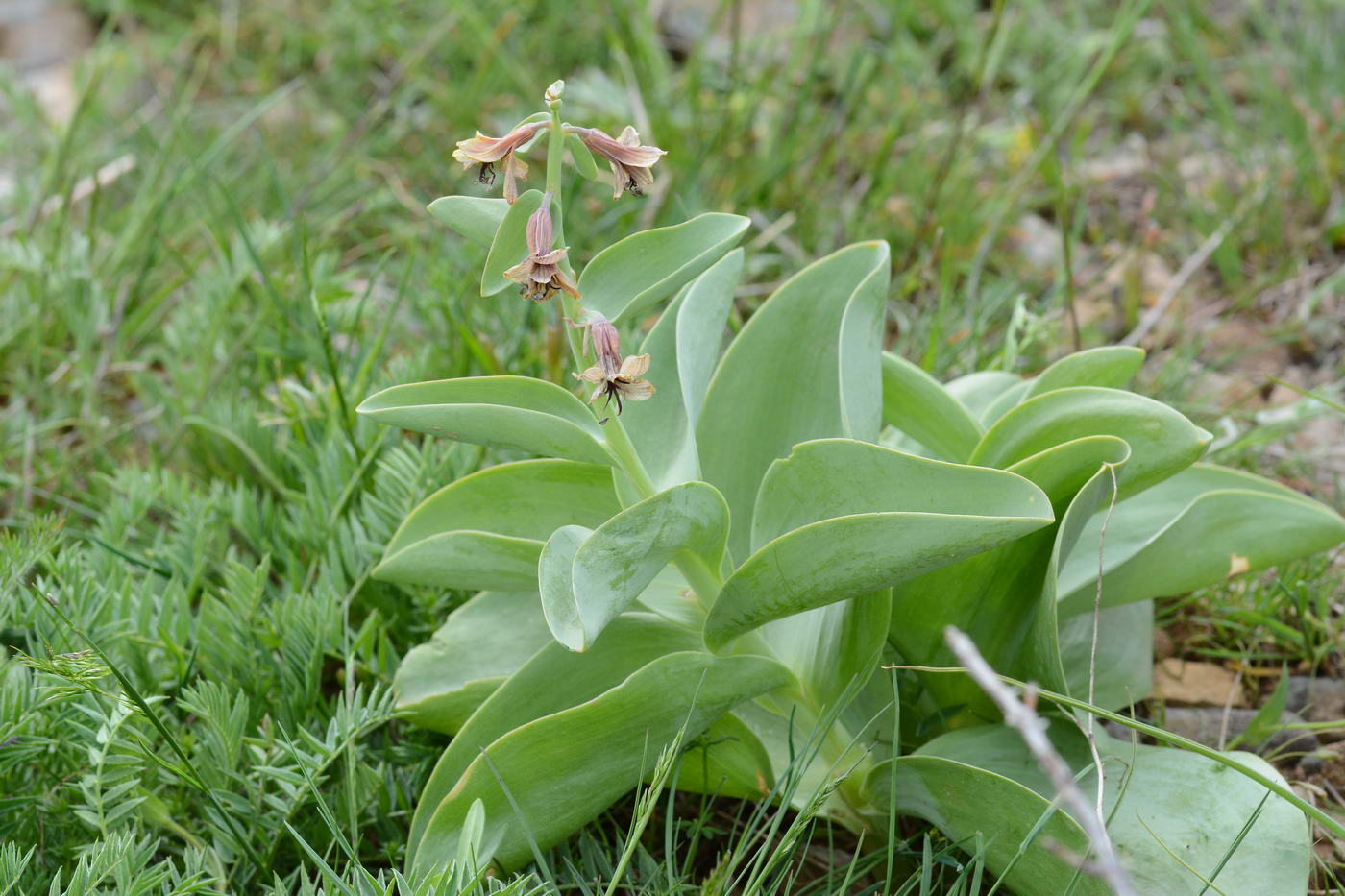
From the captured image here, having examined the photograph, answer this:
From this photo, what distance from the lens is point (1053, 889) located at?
1.08 m

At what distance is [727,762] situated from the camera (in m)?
1.25

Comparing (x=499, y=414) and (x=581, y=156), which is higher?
(x=581, y=156)

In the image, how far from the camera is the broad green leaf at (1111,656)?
1388 millimetres

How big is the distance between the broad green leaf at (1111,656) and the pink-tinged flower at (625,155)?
795 millimetres

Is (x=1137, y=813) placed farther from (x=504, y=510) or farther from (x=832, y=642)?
(x=504, y=510)

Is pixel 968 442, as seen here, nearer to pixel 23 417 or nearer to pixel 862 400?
pixel 862 400

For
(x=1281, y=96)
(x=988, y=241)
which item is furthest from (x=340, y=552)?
(x=1281, y=96)

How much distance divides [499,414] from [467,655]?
1.49 feet

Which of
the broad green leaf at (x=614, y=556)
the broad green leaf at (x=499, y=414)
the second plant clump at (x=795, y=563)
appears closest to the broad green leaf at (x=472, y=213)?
the second plant clump at (x=795, y=563)

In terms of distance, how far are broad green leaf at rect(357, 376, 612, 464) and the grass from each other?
38cm

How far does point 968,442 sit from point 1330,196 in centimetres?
178

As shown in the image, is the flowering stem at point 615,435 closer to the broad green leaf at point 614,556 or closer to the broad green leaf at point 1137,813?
the broad green leaf at point 614,556

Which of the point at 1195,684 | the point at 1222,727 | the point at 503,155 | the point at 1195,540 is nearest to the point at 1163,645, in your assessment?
the point at 1195,684

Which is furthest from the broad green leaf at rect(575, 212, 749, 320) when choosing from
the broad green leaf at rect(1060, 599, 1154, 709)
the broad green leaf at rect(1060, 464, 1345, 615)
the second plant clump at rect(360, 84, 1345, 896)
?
the broad green leaf at rect(1060, 599, 1154, 709)
